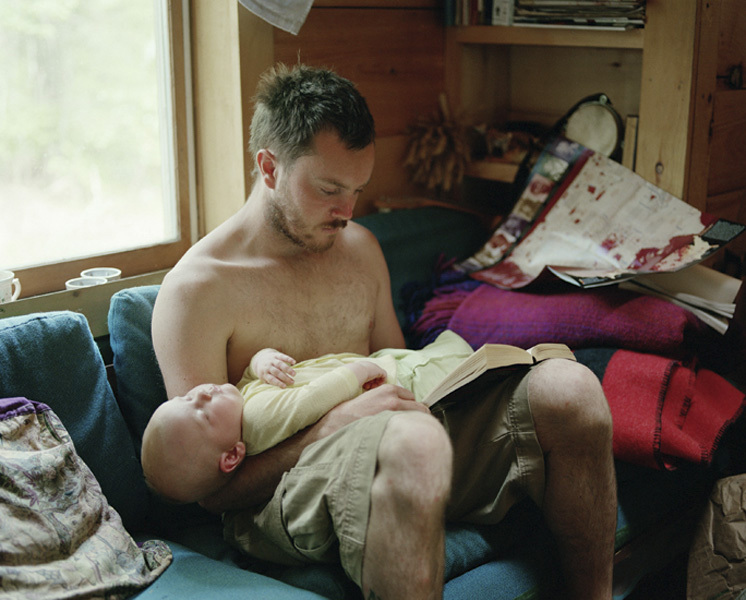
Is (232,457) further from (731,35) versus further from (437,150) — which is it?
(731,35)

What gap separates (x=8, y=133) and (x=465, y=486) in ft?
4.38

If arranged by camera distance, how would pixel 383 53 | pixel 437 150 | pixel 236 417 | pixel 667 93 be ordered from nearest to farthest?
pixel 236 417 → pixel 667 93 → pixel 383 53 → pixel 437 150

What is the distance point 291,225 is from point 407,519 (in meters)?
0.76

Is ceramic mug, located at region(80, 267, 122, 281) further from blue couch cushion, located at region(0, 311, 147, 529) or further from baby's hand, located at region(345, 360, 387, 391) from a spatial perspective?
baby's hand, located at region(345, 360, 387, 391)

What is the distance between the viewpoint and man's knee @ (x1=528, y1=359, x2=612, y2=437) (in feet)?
4.88

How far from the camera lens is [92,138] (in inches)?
79.3

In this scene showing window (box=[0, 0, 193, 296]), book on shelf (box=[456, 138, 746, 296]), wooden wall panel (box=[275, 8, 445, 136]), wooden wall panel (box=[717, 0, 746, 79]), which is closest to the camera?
window (box=[0, 0, 193, 296])

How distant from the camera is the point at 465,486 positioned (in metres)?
1.61

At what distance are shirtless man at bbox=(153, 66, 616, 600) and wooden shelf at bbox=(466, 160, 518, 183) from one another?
0.91 m

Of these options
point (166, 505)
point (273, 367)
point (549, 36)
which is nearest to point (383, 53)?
point (549, 36)

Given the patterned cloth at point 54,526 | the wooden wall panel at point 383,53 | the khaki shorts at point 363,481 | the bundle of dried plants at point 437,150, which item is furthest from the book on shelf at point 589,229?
the patterned cloth at point 54,526

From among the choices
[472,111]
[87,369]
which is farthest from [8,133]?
[472,111]

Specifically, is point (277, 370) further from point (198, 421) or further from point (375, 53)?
point (375, 53)

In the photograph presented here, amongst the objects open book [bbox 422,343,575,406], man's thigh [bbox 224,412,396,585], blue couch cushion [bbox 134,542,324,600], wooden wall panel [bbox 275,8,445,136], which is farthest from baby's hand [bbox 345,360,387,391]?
wooden wall panel [bbox 275,8,445,136]
